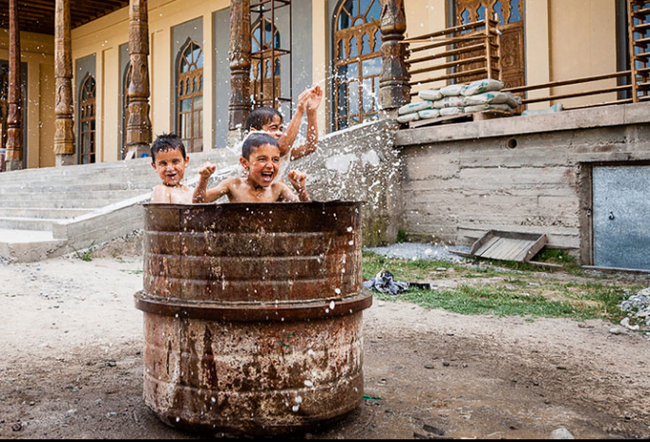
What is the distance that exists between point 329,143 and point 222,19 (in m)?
9.69

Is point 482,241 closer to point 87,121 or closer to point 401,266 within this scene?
point 401,266

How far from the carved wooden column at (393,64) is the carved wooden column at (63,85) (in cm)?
920

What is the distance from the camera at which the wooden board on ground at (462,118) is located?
840 centimetres

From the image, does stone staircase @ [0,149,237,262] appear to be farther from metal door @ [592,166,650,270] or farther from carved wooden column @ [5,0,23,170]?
metal door @ [592,166,650,270]

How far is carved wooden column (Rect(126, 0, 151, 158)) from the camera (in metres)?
13.2

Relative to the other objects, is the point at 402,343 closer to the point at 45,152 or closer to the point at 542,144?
the point at 542,144

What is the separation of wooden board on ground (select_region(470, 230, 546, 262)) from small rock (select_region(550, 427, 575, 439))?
544 cm

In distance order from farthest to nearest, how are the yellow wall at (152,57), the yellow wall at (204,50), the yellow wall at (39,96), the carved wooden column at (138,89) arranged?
the yellow wall at (39,96) → the yellow wall at (152,57) → the carved wooden column at (138,89) → the yellow wall at (204,50)

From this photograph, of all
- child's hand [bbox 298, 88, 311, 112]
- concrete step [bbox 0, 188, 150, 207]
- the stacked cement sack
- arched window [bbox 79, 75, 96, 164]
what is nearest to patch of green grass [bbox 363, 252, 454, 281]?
the stacked cement sack

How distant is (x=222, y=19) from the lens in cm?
1664

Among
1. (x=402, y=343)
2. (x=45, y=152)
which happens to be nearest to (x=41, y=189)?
(x=402, y=343)

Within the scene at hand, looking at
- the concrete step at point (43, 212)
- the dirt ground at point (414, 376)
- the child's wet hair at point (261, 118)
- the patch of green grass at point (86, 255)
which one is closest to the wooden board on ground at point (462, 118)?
the dirt ground at point (414, 376)

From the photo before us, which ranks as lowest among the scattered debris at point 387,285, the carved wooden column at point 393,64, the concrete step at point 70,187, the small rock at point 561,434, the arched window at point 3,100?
the small rock at point 561,434

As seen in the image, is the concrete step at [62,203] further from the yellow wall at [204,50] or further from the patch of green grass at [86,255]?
the yellow wall at [204,50]
